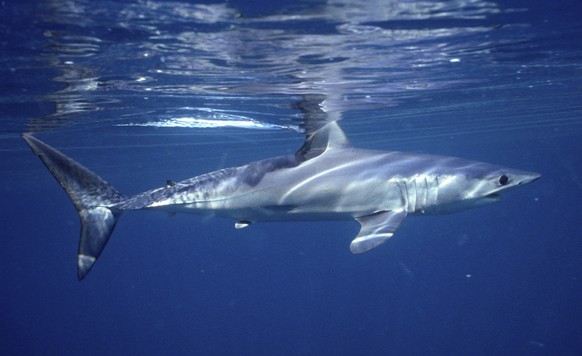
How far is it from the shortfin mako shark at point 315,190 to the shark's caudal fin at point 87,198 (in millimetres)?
15

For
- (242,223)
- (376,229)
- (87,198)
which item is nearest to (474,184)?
(376,229)

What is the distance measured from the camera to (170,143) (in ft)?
81.4

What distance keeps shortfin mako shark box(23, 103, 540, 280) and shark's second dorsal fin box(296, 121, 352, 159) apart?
→ 16 centimetres

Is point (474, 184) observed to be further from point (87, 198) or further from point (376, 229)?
point (87, 198)

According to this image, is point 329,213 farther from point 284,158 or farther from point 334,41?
point 334,41

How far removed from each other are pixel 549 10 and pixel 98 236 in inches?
362

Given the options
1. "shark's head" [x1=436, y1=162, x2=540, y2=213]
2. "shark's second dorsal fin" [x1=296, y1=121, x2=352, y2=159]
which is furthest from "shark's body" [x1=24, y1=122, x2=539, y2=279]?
"shark's second dorsal fin" [x1=296, y1=121, x2=352, y2=159]

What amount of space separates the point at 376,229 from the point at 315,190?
3.77 feet

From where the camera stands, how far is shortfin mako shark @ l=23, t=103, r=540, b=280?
247 inches

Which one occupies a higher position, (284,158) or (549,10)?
(549,10)

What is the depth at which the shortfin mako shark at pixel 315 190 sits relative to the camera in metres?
6.28

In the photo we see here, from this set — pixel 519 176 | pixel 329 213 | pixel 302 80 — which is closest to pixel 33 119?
pixel 302 80

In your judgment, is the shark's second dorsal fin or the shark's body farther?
the shark's second dorsal fin

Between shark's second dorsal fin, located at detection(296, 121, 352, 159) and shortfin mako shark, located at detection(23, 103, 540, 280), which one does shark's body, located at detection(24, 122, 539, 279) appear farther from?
shark's second dorsal fin, located at detection(296, 121, 352, 159)
